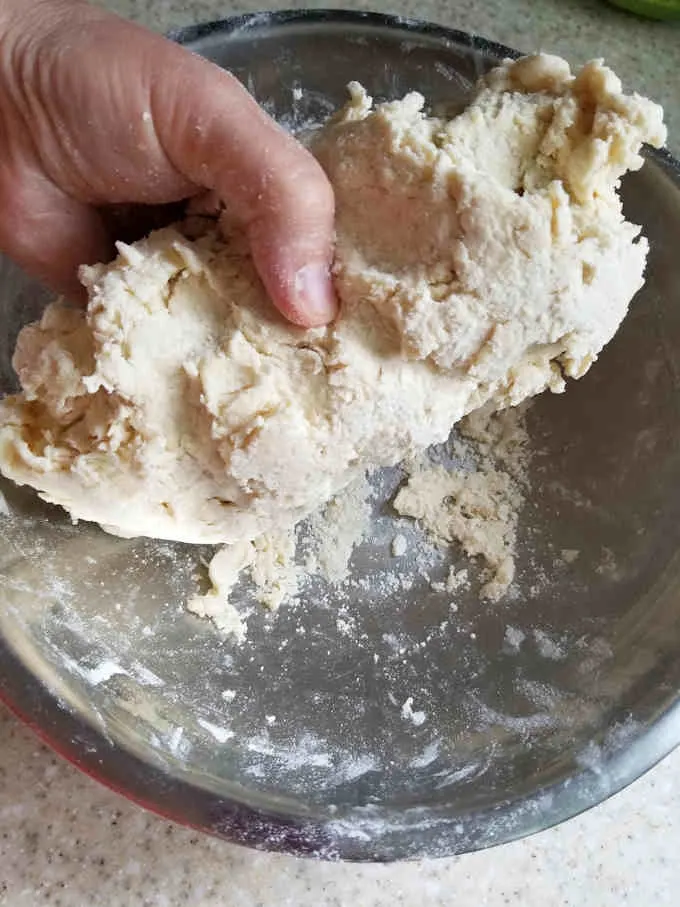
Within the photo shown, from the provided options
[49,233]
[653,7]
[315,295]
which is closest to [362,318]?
[315,295]

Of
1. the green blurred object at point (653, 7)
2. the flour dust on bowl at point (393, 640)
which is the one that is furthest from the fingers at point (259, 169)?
the green blurred object at point (653, 7)

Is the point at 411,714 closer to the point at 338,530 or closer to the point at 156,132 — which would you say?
the point at 338,530

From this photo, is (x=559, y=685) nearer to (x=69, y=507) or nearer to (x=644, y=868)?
(x=644, y=868)

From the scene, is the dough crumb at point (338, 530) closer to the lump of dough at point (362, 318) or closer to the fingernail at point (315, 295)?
the lump of dough at point (362, 318)

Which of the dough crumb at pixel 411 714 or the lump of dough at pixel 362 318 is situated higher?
the lump of dough at pixel 362 318

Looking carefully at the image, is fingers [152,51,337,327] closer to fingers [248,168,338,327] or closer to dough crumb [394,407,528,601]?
fingers [248,168,338,327]

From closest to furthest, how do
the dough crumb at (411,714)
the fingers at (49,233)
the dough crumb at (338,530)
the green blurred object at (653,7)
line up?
the fingers at (49,233)
the dough crumb at (411,714)
the dough crumb at (338,530)
the green blurred object at (653,7)
